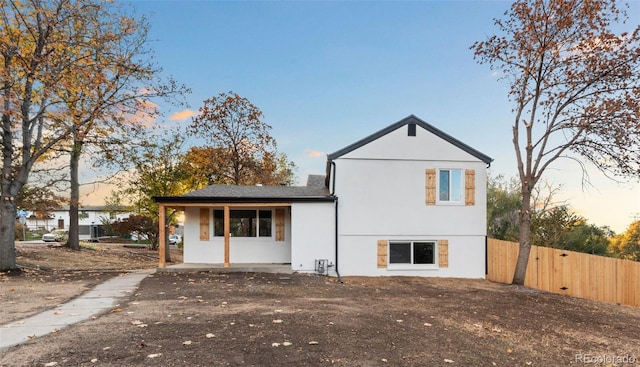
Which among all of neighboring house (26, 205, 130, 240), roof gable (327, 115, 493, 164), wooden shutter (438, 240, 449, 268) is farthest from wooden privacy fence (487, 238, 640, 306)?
neighboring house (26, 205, 130, 240)

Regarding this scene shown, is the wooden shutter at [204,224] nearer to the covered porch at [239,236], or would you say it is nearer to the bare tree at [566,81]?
the covered porch at [239,236]

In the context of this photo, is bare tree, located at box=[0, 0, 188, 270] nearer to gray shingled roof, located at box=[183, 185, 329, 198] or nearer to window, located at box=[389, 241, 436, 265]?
gray shingled roof, located at box=[183, 185, 329, 198]

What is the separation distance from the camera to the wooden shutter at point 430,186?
45.0 ft

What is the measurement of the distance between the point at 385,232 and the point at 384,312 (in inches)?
256

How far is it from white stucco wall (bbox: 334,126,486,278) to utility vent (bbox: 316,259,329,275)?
1.88 m

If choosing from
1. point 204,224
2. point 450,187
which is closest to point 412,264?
point 450,187

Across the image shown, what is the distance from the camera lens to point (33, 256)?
1712 centimetres

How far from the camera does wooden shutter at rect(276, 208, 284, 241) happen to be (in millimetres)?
14352

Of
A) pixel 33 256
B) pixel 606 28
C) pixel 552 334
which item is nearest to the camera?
pixel 552 334

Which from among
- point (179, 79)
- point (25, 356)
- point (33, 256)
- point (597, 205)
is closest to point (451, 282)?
point (25, 356)

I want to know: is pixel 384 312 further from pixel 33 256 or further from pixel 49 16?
pixel 33 256

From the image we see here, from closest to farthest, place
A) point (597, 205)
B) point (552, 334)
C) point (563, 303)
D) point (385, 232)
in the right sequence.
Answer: point (552, 334), point (563, 303), point (385, 232), point (597, 205)

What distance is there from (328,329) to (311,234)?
7.63 m

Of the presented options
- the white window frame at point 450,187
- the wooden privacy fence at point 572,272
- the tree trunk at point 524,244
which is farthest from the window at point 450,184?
the wooden privacy fence at point 572,272
